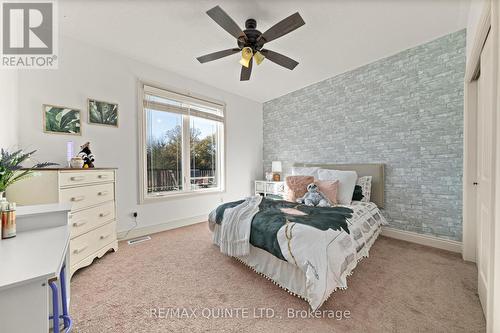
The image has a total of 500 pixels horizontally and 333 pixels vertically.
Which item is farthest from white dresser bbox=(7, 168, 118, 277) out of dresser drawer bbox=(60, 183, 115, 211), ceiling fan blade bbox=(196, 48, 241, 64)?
ceiling fan blade bbox=(196, 48, 241, 64)

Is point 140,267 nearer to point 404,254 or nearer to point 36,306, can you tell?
point 36,306

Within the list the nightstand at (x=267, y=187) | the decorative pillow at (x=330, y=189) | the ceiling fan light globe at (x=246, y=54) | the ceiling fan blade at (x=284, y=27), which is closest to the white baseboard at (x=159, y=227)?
the nightstand at (x=267, y=187)

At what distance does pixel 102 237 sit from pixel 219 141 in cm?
262

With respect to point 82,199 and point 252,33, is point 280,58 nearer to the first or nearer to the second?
point 252,33

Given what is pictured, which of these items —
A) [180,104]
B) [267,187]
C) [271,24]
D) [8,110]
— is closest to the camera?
[8,110]

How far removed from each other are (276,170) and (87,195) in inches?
130

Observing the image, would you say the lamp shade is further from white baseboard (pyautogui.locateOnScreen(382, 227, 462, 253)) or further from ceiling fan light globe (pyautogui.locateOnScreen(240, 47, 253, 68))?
ceiling fan light globe (pyautogui.locateOnScreen(240, 47, 253, 68))

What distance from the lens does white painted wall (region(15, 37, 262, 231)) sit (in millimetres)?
2283

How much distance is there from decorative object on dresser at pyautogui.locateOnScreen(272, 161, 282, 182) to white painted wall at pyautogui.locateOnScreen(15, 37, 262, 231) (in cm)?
128

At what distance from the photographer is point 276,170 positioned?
4406mm

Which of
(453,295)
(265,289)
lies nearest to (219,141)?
(265,289)

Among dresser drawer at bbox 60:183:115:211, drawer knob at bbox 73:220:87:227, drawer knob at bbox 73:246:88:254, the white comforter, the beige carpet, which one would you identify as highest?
dresser drawer at bbox 60:183:115:211

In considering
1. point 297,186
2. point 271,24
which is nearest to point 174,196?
point 297,186

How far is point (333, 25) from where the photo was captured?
2.21 metres
